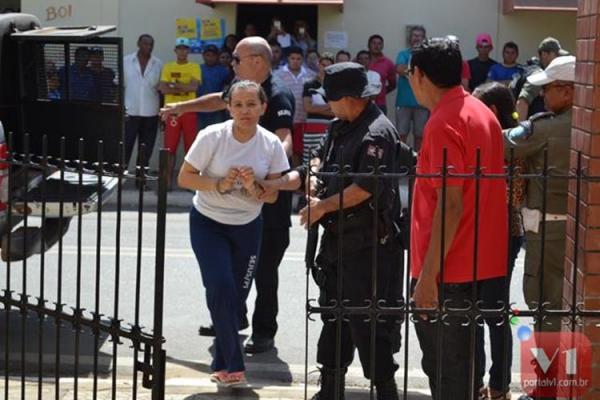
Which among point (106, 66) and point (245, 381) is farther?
point (106, 66)

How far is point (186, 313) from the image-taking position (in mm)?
8344

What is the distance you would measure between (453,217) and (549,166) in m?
1.22

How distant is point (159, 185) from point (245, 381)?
203cm

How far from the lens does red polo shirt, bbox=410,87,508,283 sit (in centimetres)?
457

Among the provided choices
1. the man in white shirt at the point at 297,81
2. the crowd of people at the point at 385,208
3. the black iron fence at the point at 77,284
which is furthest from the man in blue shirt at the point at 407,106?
the crowd of people at the point at 385,208

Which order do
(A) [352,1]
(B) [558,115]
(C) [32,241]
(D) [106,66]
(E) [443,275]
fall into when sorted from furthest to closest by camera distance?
(A) [352,1], (D) [106,66], (C) [32,241], (B) [558,115], (E) [443,275]

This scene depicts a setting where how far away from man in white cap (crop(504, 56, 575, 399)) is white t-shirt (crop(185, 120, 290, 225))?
4.41ft

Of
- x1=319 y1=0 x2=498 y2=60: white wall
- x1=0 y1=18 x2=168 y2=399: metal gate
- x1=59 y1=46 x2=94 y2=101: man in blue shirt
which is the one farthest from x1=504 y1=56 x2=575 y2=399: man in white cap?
x1=319 y1=0 x2=498 y2=60: white wall

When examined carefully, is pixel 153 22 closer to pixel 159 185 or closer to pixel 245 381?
pixel 245 381

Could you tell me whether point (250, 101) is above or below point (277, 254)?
above

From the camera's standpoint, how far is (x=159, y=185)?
15.0ft

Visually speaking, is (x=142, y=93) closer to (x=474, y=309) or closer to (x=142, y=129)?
(x=142, y=129)

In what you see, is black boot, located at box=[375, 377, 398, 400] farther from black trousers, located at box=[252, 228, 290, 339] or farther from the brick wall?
black trousers, located at box=[252, 228, 290, 339]

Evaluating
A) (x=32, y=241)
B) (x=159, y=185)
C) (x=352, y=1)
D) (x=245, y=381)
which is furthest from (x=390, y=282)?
(x=352, y=1)
